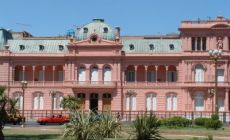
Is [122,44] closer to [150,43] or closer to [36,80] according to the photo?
[150,43]

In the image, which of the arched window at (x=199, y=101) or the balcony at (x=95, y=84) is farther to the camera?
the balcony at (x=95, y=84)

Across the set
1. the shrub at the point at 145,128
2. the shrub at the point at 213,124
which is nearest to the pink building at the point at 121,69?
the shrub at the point at 213,124

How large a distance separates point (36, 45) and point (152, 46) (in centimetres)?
1951

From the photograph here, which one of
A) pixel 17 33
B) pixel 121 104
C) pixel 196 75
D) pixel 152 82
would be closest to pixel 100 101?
pixel 121 104

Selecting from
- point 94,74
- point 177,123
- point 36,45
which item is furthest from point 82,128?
point 36,45

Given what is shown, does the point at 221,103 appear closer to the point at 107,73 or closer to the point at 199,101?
the point at 199,101

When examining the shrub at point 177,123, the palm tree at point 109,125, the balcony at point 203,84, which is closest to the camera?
the palm tree at point 109,125

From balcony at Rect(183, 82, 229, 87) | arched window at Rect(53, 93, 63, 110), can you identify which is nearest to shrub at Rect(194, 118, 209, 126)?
balcony at Rect(183, 82, 229, 87)

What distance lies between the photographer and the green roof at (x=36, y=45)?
305 ft

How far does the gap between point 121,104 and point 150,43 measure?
11.6m

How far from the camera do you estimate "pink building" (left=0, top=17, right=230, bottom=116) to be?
86.9 meters

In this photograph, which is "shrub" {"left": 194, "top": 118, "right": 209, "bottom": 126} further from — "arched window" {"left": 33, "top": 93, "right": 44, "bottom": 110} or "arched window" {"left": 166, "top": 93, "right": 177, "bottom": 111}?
"arched window" {"left": 33, "top": 93, "right": 44, "bottom": 110}

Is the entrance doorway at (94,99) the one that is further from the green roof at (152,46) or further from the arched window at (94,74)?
the green roof at (152,46)

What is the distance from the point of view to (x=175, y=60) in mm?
88812
